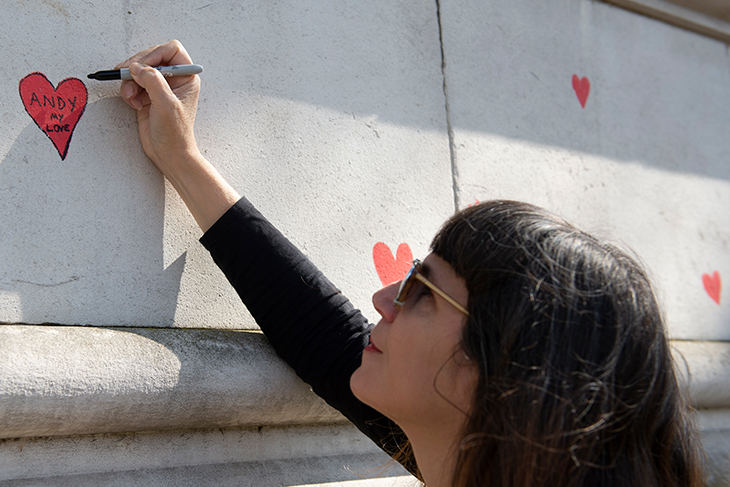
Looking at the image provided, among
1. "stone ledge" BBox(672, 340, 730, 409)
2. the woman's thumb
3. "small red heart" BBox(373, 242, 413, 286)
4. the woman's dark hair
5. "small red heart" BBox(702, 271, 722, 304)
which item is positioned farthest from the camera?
"small red heart" BBox(702, 271, 722, 304)

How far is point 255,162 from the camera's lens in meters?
1.70

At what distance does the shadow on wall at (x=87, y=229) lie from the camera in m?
1.34

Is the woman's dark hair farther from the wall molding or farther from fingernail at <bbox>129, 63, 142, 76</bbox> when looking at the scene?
the wall molding

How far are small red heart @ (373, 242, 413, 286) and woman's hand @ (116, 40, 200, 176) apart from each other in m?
0.69

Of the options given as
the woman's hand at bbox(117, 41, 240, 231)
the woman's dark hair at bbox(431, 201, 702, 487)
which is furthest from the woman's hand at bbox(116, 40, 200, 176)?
the woman's dark hair at bbox(431, 201, 702, 487)

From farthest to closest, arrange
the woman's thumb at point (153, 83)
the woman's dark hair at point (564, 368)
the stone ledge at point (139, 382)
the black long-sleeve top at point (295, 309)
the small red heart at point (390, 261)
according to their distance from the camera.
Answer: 1. the small red heart at point (390, 261)
2. the black long-sleeve top at point (295, 309)
3. the woman's thumb at point (153, 83)
4. the stone ledge at point (139, 382)
5. the woman's dark hair at point (564, 368)

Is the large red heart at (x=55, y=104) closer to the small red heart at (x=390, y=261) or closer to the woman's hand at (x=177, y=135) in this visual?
the woman's hand at (x=177, y=135)

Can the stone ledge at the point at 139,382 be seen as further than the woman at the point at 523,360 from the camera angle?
Yes

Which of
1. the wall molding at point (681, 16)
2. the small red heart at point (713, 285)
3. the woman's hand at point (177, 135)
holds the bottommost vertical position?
the small red heart at point (713, 285)

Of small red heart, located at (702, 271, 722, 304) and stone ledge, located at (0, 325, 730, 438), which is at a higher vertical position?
stone ledge, located at (0, 325, 730, 438)

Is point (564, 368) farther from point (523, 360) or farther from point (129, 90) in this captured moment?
point (129, 90)

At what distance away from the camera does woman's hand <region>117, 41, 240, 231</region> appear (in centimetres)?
140

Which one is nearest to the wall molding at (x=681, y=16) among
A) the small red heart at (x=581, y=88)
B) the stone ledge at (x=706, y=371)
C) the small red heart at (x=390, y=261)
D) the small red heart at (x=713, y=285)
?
the small red heart at (x=581, y=88)

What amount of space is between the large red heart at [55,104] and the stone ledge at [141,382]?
47 centimetres
